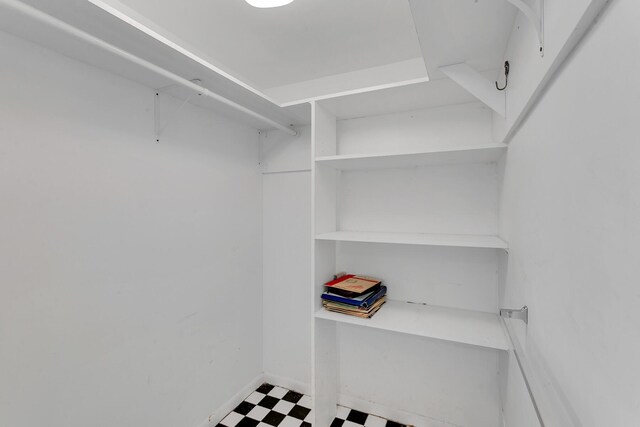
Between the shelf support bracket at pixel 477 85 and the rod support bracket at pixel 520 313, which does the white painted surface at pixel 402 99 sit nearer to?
the shelf support bracket at pixel 477 85

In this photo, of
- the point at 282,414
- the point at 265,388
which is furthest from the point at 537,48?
the point at 265,388

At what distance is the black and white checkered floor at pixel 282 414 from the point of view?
6.19 ft

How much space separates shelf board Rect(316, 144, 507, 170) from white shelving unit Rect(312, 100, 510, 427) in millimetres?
11

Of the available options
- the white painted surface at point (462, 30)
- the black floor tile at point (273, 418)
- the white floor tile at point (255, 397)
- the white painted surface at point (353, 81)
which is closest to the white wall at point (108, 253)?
the white floor tile at point (255, 397)

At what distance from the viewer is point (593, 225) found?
495mm

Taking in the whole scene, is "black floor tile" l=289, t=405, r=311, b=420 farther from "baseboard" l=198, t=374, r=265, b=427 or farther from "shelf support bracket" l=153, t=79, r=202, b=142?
"shelf support bracket" l=153, t=79, r=202, b=142

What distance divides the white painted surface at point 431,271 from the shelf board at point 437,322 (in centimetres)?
6

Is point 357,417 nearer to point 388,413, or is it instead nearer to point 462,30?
point 388,413

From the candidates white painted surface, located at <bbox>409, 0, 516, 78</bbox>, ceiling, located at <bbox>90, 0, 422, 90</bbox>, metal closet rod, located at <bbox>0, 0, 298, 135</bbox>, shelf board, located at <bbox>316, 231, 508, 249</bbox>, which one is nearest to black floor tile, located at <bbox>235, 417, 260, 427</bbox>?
shelf board, located at <bbox>316, 231, 508, 249</bbox>

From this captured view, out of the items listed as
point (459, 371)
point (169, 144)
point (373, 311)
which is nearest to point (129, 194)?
point (169, 144)

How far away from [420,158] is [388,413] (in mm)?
1653

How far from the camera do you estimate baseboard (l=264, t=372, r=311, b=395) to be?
7.16 feet

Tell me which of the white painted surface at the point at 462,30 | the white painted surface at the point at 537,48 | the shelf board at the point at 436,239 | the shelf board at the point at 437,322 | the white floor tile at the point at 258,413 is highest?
the white painted surface at the point at 462,30

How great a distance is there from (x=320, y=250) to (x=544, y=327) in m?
1.14
